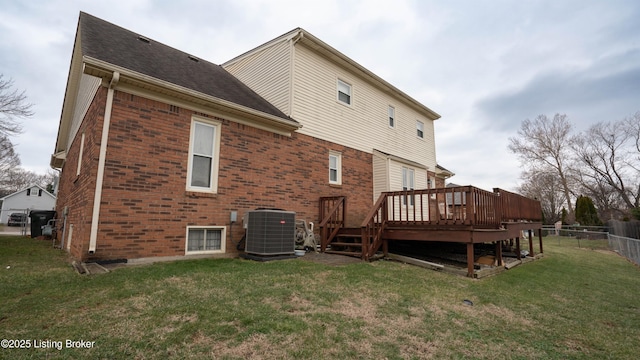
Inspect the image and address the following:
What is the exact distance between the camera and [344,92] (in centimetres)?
1154

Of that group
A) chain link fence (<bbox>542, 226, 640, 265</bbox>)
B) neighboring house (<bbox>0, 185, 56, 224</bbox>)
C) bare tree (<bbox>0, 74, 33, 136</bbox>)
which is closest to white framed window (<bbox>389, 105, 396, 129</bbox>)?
chain link fence (<bbox>542, 226, 640, 265</bbox>)

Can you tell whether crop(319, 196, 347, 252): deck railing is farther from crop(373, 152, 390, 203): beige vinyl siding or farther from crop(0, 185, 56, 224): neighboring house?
crop(0, 185, 56, 224): neighboring house

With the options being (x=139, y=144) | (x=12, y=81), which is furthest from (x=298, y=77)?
(x=12, y=81)

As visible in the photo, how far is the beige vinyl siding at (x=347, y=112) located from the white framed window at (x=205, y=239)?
4173 mm

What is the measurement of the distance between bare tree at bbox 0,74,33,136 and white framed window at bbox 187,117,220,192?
11782 mm

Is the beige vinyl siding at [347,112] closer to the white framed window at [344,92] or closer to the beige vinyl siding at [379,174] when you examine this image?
the white framed window at [344,92]

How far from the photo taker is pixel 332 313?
148 inches

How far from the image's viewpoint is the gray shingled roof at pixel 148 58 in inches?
257

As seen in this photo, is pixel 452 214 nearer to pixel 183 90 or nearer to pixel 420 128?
pixel 183 90

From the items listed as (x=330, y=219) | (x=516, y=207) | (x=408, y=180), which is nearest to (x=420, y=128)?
(x=408, y=180)

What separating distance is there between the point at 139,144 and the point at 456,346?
6419mm

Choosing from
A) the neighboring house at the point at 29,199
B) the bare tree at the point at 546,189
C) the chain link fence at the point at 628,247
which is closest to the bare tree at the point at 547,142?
the bare tree at the point at 546,189

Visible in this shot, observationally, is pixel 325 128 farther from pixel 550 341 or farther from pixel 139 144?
pixel 550 341

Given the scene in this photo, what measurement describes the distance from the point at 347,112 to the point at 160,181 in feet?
23.6
